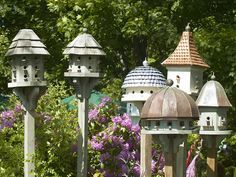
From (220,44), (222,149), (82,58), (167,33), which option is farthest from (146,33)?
(82,58)

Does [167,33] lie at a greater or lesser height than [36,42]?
greater

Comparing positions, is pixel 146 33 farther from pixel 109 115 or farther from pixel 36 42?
pixel 36 42

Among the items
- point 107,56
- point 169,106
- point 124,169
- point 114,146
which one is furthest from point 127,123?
point 107,56

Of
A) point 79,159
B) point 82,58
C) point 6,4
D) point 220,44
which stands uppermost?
point 6,4

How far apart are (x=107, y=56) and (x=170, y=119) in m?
7.18

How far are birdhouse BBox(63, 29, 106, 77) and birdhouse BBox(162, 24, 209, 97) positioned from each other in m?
0.78

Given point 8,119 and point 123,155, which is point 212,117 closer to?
point 123,155

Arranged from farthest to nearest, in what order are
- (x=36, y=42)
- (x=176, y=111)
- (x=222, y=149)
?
(x=222, y=149) → (x=36, y=42) → (x=176, y=111)

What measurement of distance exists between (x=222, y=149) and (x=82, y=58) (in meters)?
4.88

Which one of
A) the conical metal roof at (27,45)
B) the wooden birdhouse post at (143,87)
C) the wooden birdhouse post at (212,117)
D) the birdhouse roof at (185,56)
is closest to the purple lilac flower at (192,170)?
the wooden birdhouse post at (212,117)

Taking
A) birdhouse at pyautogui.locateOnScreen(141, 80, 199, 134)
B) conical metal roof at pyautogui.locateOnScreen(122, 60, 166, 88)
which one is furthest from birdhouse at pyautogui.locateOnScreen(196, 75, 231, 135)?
birdhouse at pyautogui.locateOnScreen(141, 80, 199, 134)

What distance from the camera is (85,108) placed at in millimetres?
6730

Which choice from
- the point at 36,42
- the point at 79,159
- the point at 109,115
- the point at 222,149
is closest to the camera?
the point at 36,42

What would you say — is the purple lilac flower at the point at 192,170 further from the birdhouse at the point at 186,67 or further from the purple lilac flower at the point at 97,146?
the purple lilac flower at the point at 97,146
